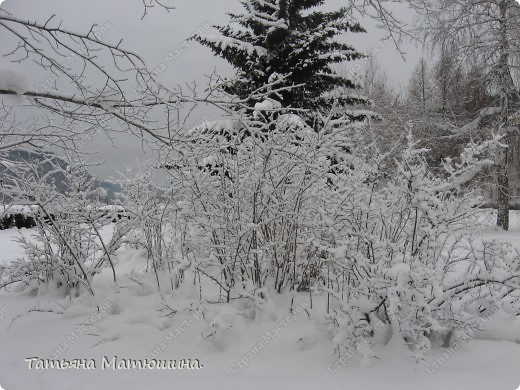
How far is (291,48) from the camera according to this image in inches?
366

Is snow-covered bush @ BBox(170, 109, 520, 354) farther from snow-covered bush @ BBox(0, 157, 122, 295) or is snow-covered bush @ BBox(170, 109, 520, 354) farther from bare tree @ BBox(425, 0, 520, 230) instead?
bare tree @ BBox(425, 0, 520, 230)

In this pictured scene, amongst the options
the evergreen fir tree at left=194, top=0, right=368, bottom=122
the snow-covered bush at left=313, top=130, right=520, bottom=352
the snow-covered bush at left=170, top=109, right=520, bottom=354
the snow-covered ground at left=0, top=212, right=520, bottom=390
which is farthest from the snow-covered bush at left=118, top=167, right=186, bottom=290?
the evergreen fir tree at left=194, top=0, right=368, bottom=122

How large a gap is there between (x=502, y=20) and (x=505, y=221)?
5044 millimetres

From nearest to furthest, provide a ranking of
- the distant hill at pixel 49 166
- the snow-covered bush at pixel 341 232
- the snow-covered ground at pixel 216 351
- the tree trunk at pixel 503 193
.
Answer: the snow-covered ground at pixel 216 351 → the snow-covered bush at pixel 341 232 → the distant hill at pixel 49 166 → the tree trunk at pixel 503 193

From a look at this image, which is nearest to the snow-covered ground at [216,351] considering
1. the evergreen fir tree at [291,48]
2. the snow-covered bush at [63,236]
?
the snow-covered bush at [63,236]

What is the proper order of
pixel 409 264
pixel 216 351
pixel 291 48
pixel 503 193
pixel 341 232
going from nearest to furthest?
pixel 409 264, pixel 216 351, pixel 341 232, pixel 291 48, pixel 503 193

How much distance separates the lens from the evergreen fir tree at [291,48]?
905 centimetres

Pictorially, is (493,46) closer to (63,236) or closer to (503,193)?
(503,193)

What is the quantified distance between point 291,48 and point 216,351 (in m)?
8.08

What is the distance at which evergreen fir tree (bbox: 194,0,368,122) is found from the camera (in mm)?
9055

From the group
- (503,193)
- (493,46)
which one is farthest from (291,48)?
(503,193)

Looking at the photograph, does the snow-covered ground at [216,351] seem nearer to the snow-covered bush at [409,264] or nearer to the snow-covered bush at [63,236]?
the snow-covered bush at [409,264]

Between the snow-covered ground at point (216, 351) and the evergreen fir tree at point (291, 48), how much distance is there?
6.41 meters

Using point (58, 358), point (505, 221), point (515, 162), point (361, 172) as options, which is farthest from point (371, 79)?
point (58, 358)
